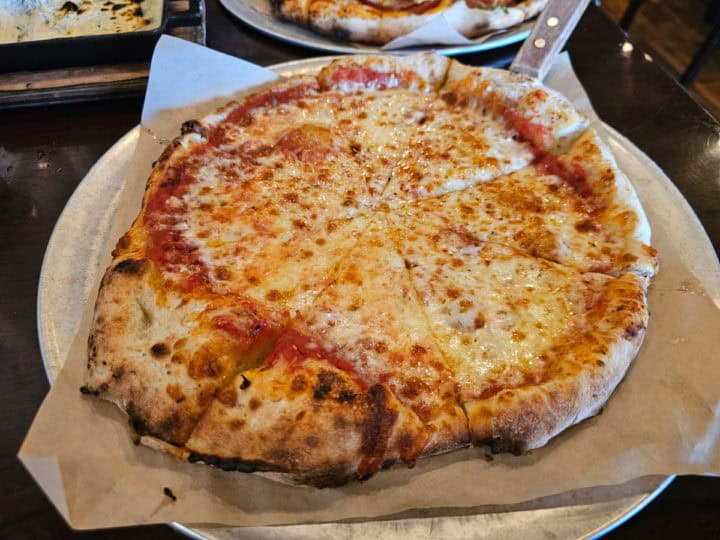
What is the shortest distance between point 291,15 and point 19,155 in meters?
1.32

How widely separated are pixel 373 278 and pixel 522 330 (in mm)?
421

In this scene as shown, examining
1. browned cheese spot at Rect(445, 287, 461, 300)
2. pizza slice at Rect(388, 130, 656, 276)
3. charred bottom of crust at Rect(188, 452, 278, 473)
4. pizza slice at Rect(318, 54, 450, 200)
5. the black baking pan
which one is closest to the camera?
charred bottom of crust at Rect(188, 452, 278, 473)

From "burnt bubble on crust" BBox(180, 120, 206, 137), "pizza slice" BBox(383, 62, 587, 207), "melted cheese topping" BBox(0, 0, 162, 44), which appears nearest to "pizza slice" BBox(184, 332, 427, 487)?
"pizza slice" BBox(383, 62, 587, 207)

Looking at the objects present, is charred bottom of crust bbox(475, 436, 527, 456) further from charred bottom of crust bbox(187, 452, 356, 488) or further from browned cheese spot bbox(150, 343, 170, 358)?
browned cheese spot bbox(150, 343, 170, 358)

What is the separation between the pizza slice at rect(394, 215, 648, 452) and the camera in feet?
4.16

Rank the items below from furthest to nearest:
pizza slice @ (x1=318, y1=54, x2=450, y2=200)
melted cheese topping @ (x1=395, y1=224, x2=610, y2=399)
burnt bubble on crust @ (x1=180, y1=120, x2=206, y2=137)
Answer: pizza slice @ (x1=318, y1=54, x2=450, y2=200), burnt bubble on crust @ (x1=180, y1=120, x2=206, y2=137), melted cheese topping @ (x1=395, y1=224, x2=610, y2=399)

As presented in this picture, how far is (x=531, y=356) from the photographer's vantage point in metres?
1.41

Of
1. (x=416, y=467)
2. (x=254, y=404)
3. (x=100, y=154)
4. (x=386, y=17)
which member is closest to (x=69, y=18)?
(x=100, y=154)

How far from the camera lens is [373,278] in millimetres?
1579

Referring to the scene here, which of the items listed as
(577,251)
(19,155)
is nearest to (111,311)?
(19,155)

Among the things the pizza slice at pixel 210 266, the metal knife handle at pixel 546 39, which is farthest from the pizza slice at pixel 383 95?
the metal knife handle at pixel 546 39

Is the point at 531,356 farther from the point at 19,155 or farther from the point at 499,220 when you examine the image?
the point at 19,155

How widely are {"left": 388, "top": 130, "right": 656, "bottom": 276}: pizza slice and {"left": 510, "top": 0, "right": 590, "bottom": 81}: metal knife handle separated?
46 centimetres

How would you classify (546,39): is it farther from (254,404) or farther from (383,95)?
(254,404)
